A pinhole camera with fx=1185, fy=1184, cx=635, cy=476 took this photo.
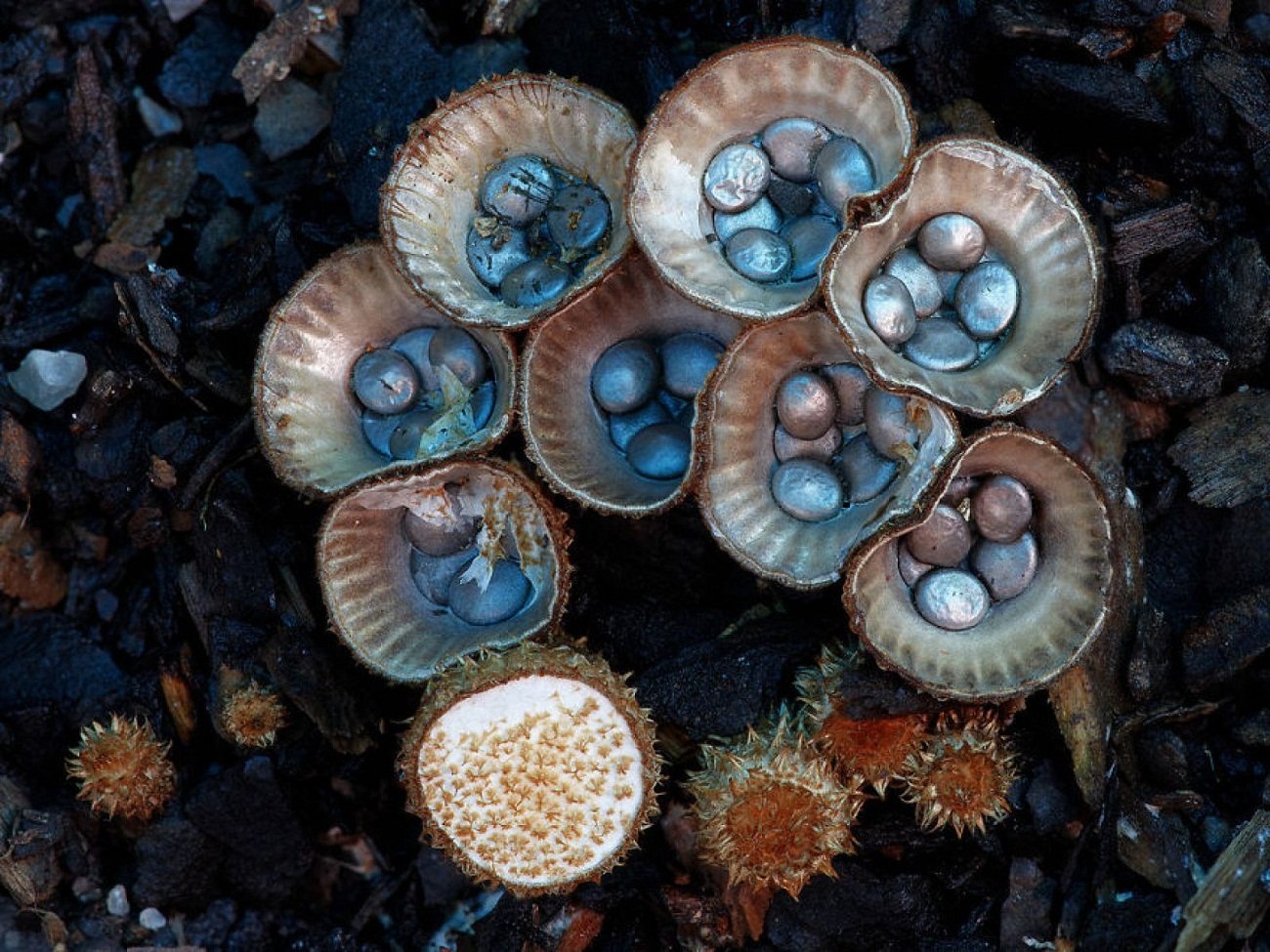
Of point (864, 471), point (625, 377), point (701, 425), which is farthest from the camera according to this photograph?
point (625, 377)

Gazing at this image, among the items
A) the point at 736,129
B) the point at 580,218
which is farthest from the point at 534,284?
the point at 736,129

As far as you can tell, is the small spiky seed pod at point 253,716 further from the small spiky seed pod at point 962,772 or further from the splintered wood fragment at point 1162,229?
the splintered wood fragment at point 1162,229

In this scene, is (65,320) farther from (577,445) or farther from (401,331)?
(577,445)

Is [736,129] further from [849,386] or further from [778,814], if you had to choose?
[778,814]

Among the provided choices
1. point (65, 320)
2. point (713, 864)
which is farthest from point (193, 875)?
point (65, 320)

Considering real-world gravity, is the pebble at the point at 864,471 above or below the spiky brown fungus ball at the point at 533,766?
above

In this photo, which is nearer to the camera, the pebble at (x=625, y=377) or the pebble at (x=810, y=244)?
the pebble at (x=810, y=244)

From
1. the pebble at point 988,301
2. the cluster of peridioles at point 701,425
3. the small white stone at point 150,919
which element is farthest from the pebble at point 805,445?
the small white stone at point 150,919
